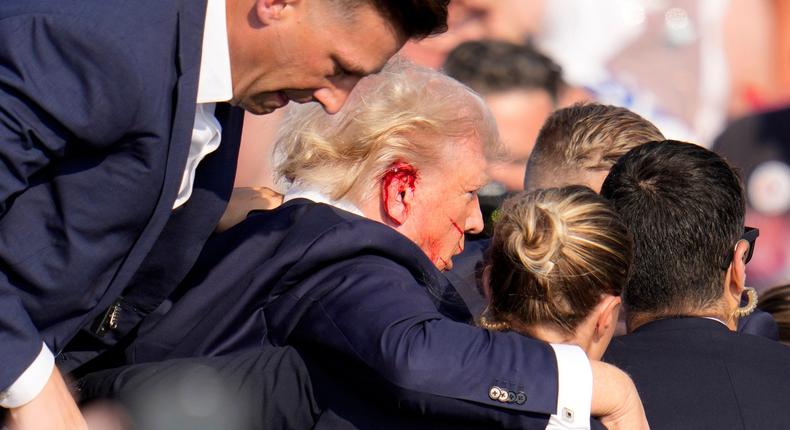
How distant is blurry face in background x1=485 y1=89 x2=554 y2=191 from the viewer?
15.6ft

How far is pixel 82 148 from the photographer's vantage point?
1855mm

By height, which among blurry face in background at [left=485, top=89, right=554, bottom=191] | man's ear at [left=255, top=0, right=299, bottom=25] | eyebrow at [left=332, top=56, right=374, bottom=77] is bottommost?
blurry face in background at [left=485, top=89, right=554, bottom=191]

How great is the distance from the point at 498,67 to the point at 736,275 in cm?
251

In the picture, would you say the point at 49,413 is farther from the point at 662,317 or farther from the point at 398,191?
the point at 662,317

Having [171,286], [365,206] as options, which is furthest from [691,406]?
[171,286]

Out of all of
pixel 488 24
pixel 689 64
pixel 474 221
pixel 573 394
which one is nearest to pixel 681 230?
pixel 474 221

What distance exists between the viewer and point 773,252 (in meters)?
5.34

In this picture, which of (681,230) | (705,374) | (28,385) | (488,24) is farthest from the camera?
(488,24)

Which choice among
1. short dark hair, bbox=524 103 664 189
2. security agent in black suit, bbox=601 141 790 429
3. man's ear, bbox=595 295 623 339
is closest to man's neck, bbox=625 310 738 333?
security agent in black suit, bbox=601 141 790 429

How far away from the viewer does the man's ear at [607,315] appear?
2174 millimetres

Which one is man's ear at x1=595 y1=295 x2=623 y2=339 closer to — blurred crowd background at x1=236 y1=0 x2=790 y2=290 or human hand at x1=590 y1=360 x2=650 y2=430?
human hand at x1=590 y1=360 x2=650 y2=430

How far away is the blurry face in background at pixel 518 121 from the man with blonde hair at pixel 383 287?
202 cm

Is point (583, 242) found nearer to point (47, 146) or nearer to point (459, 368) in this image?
point (459, 368)

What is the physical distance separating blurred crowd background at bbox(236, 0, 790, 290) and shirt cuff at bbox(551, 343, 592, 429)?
10.8 feet
